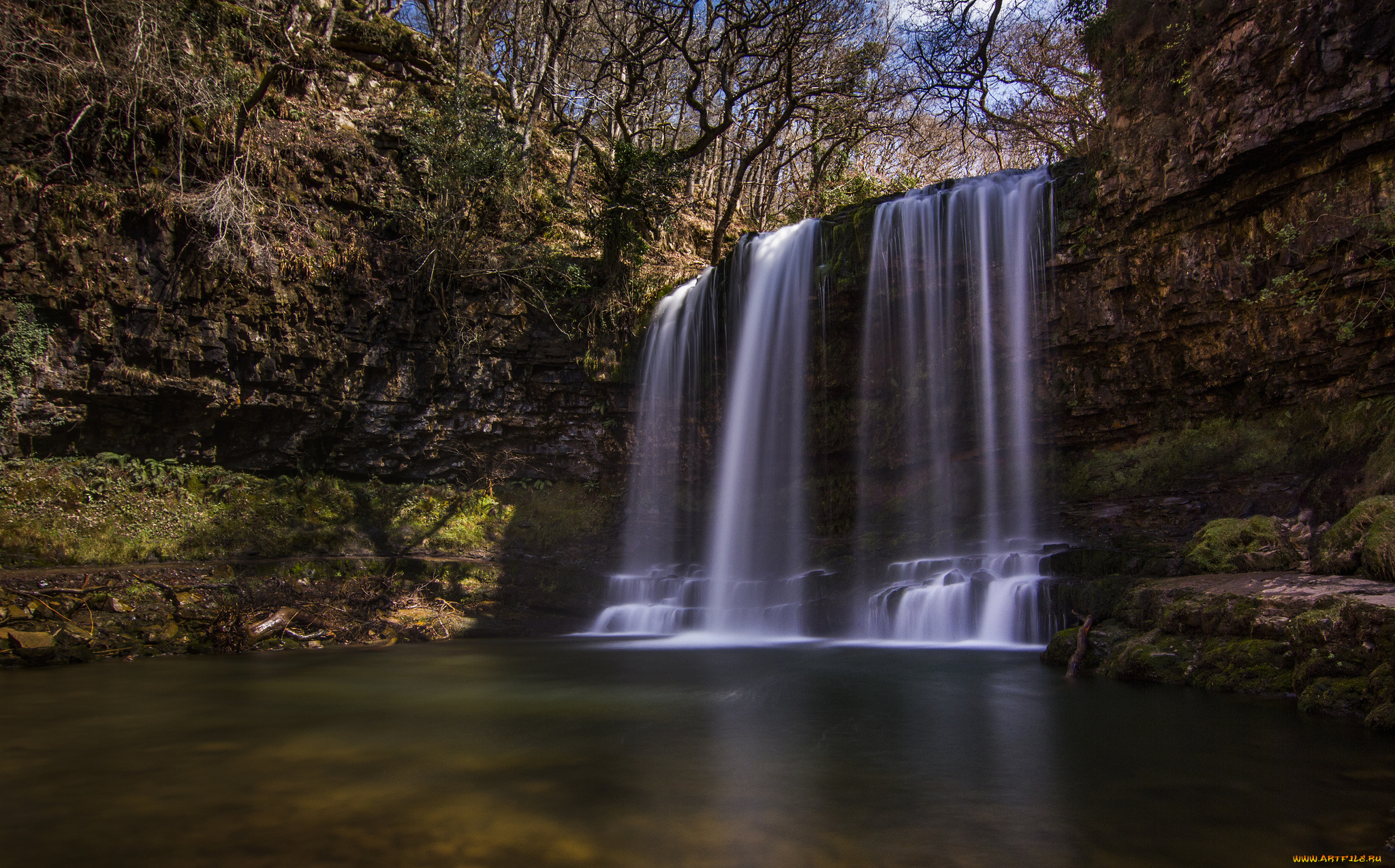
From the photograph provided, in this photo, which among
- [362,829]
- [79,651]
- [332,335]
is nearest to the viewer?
[362,829]

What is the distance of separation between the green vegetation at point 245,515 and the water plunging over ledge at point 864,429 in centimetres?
238

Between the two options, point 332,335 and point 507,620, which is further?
point 332,335

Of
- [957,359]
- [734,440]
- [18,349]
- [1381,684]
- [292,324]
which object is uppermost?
[292,324]

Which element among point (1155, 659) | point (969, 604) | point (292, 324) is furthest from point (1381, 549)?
point (292, 324)

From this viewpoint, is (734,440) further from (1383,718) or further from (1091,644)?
(1383,718)

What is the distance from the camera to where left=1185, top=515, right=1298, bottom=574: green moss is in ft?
23.1

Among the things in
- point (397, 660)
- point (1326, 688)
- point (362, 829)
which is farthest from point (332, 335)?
point (1326, 688)

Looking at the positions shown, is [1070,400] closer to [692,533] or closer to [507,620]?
[692,533]

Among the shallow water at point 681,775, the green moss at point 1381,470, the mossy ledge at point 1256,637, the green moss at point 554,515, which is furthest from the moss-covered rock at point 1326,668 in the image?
the green moss at point 554,515

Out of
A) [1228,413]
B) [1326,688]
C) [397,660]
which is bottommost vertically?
Answer: [397,660]

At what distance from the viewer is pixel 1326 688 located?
4855mm

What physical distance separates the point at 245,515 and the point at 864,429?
11.8 meters

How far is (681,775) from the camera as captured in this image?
13.4 ft

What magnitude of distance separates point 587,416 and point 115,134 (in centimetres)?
954
